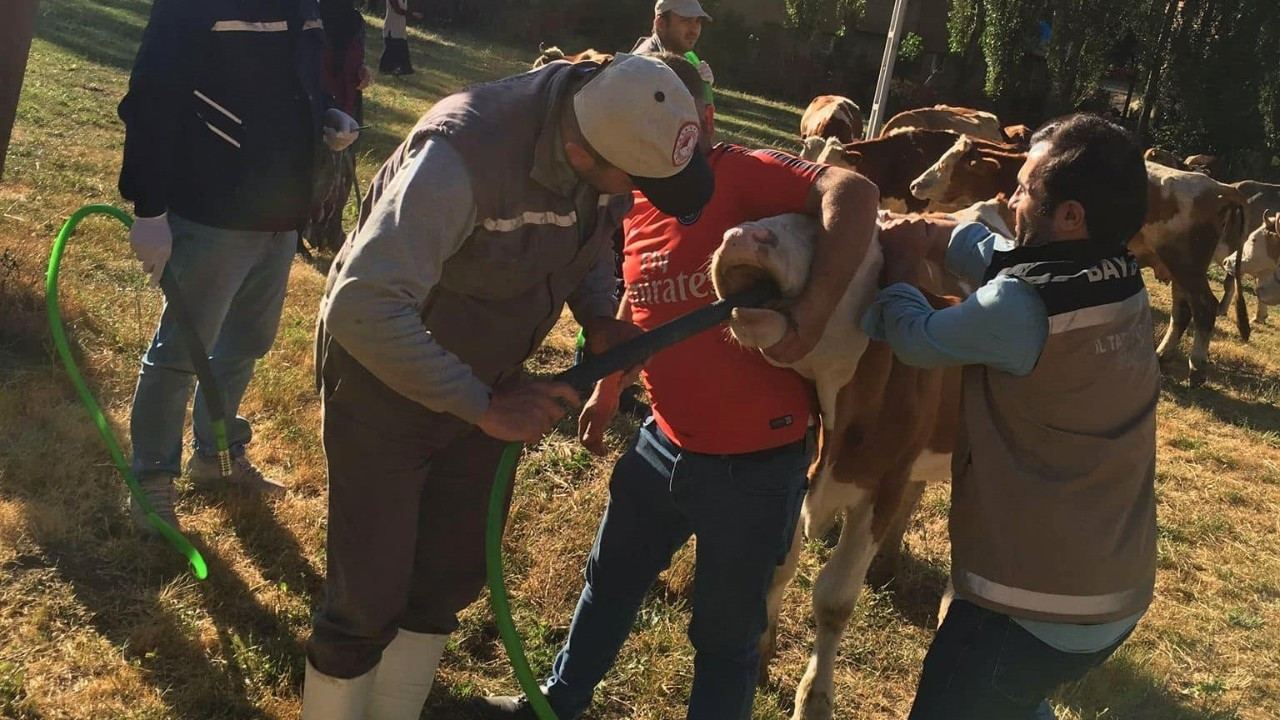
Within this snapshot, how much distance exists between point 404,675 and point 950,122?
8.96 m

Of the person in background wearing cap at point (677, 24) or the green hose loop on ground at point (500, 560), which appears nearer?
the green hose loop on ground at point (500, 560)

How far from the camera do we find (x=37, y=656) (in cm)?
315

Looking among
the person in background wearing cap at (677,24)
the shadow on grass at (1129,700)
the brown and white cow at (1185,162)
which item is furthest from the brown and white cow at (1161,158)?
the shadow on grass at (1129,700)

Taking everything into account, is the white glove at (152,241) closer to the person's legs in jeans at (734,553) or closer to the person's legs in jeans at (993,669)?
the person's legs in jeans at (734,553)

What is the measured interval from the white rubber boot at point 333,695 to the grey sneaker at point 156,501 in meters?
1.45

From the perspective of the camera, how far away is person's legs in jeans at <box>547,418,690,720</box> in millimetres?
2963

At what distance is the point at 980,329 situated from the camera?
7.50 ft

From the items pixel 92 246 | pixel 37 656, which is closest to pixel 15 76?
pixel 92 246

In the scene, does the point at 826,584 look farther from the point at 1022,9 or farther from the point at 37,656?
the point at 1022,9

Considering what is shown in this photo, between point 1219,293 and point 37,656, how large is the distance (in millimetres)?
13123

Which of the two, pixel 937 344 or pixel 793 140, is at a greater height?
pixel 937 344

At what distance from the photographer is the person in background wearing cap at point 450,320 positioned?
2.03m

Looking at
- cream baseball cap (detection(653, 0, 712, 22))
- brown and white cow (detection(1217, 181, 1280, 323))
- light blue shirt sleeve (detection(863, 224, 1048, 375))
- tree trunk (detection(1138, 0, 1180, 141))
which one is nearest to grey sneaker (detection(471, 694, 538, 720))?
light blue shirt sleeve (detection(863, 224, 1048, 375))

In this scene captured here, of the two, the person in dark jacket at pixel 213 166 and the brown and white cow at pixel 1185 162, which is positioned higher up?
the person in dark jacket at pixel 213 166
